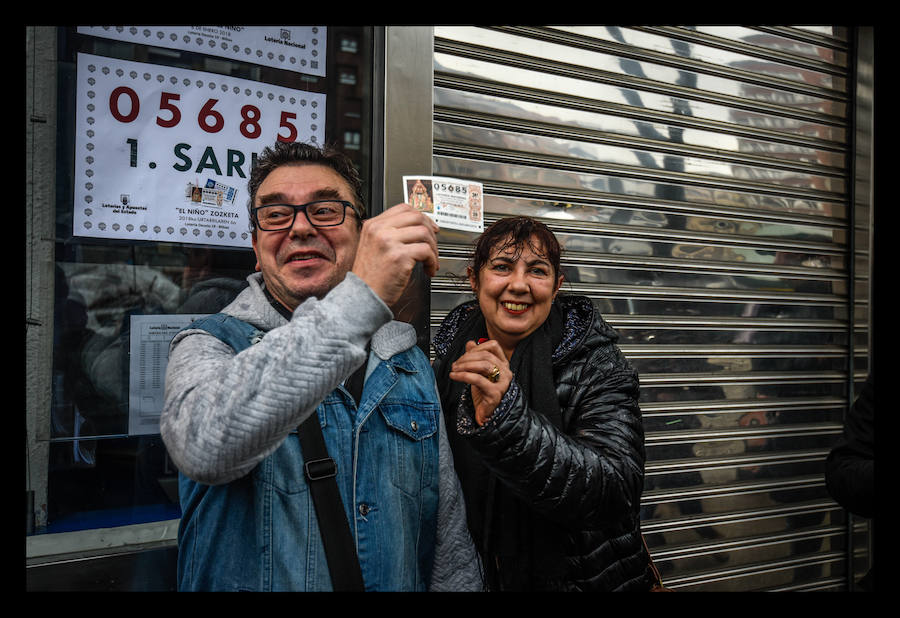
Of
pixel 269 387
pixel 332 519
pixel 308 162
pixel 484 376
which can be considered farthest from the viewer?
pixel 308 162

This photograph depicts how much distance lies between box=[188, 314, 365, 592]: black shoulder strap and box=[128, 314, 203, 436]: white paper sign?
3.63 feet

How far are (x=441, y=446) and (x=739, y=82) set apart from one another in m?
3.36

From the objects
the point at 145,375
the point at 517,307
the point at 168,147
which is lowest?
the point at 145,375

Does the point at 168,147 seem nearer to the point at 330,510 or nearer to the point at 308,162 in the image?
the point at 308,162

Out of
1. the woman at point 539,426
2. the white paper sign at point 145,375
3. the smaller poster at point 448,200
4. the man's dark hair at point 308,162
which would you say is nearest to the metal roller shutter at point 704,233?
the smaller poster at point 448,200

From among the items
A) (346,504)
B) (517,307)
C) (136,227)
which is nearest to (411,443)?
(346,504)

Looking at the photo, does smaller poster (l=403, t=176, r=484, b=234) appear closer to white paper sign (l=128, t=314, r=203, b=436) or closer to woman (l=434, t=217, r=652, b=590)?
woman (l=434, t=217, r=652, b=590)

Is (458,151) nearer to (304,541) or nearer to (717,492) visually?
(304,541)

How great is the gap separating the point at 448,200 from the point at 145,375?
1566mm

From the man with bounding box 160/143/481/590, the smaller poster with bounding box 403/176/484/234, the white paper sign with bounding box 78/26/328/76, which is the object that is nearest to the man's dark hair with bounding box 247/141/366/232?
the man with bounding box 160/143/481/590

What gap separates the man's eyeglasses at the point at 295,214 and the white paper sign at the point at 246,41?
1042 mm

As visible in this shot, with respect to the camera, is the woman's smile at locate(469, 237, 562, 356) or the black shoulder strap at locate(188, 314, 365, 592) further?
the woman's smile at locate(469, 237, 562, 356)

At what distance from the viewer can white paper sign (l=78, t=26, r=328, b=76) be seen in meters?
2.27

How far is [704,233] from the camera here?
3.53 meters
